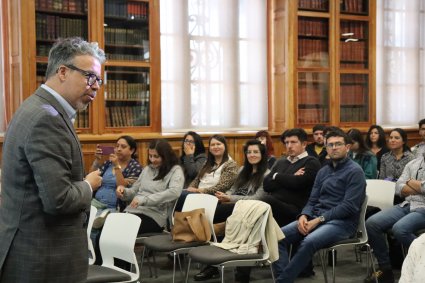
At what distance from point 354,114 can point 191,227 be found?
4492 millimetres

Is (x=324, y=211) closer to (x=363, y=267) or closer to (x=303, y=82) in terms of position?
(x=363, y=267)

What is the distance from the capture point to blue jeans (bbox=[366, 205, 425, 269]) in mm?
4336

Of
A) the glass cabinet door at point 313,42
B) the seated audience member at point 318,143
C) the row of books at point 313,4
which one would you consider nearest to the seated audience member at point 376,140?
the seated audience member at point 318,143

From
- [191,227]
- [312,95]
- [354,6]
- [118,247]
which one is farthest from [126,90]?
[354,6]

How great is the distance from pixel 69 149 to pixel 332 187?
283 centimetres

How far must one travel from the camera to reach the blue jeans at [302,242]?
4.06 m

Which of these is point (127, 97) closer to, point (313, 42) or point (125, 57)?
point (125, 57)

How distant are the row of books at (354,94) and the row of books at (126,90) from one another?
2.83 meters

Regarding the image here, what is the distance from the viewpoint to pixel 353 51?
809cm

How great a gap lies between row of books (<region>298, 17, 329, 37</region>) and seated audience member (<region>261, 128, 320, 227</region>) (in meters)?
3.20

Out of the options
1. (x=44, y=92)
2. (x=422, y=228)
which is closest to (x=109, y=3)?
(x=422, y=228)

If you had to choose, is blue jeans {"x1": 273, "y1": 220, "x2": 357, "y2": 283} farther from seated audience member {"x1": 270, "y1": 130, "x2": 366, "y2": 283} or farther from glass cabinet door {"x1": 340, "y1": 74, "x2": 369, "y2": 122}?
glass cabinet door {"x1": 340, "y1": 74, "x2": 369, "y2": 122}

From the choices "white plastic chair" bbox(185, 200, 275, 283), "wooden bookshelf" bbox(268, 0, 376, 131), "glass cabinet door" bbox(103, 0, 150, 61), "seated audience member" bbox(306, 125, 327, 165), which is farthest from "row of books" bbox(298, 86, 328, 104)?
"white plastic chair" bbox(185, 200, 275, 283)

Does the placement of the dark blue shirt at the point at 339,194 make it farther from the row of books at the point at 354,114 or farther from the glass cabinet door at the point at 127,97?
the row of books at the point at 354,114
